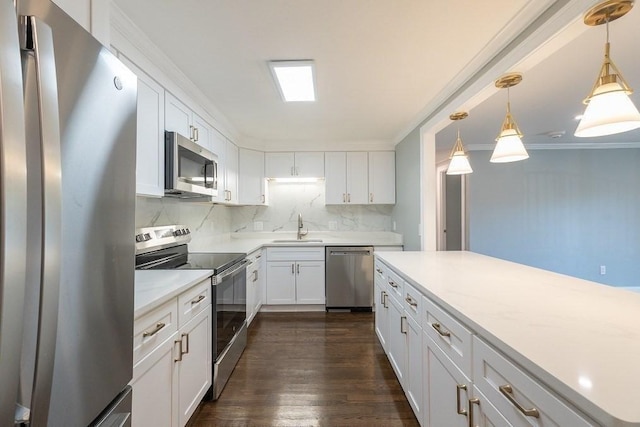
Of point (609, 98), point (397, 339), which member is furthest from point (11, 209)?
point (397, 339)

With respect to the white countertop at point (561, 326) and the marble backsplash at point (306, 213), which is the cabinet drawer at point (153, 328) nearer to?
the white countertop at point (561, 326)

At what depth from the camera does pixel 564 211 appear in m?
4.20

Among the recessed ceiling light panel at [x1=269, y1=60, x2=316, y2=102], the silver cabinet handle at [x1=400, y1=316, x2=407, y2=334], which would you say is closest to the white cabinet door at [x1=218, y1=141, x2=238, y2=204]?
the recessed ceiling light panel at [x1=269, y1=60, x2=316, y2=102]

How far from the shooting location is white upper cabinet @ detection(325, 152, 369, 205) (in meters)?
3.88

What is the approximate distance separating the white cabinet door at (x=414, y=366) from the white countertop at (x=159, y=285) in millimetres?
1283

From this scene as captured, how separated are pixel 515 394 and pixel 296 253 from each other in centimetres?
290

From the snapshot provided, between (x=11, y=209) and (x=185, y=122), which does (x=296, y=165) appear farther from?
(x=11, y=209)

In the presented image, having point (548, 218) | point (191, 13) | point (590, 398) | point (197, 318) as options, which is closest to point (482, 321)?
point (590, 398)

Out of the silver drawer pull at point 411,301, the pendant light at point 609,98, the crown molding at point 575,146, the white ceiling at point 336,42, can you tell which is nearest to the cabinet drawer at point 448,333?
the silver drawer pull at point 411,301

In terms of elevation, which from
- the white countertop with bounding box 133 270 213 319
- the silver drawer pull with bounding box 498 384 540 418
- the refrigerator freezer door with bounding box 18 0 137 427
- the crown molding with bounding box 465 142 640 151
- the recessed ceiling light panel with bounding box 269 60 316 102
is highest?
the crown molding with bounding box 465 142 640 151

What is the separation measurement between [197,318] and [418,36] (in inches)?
81.7

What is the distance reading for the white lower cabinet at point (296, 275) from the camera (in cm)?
353

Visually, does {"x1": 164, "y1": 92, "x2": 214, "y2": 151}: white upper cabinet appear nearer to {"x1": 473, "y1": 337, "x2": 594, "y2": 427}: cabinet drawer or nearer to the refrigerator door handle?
the refrigerator door handle

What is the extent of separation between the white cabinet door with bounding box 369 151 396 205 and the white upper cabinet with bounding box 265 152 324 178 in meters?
0.72
